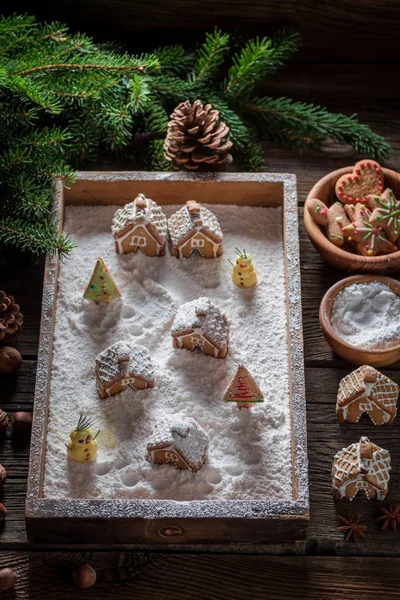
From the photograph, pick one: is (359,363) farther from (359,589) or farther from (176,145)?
(176,145)

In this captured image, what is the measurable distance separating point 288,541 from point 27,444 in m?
0.51

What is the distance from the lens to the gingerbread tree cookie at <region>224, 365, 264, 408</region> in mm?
1865

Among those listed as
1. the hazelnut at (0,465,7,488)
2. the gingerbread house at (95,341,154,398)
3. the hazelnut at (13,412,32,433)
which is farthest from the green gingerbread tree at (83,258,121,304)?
the hazelnut at (0,465,7,488)

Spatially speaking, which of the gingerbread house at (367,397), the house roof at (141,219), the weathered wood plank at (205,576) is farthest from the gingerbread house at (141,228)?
the weathered wood plank at (205,576)

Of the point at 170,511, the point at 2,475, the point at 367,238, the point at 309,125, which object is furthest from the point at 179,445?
the point at 309,125

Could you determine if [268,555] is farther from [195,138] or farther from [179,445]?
[195,138]

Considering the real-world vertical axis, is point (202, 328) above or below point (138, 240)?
below

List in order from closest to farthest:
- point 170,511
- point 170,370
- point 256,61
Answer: point 170,511, point 170,370, point 256,61

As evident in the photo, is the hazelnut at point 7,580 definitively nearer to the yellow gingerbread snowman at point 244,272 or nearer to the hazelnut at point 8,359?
the hazelnut at point 8,359

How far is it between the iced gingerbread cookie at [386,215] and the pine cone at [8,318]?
2.35 ft

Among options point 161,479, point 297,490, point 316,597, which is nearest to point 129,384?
point 161,479

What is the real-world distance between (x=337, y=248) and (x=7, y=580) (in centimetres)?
87

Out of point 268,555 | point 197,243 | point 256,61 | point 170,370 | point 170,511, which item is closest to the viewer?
point 170,511

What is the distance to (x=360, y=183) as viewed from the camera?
7.11 feet
